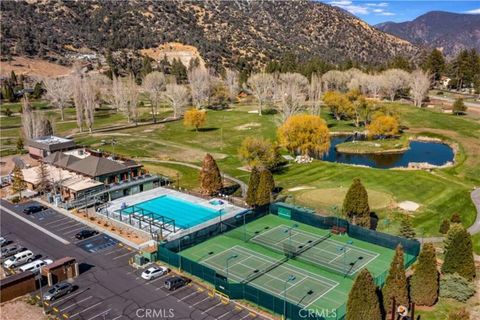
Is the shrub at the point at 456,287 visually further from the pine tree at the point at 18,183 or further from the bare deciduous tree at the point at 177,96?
the bare deciduous tree at the point at 177,96

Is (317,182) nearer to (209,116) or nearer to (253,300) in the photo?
(253,300)

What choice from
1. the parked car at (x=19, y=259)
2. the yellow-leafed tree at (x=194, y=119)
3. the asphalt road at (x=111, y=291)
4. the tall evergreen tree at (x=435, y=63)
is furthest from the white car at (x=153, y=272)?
the tall evergreen tree at (x=435, y=63)

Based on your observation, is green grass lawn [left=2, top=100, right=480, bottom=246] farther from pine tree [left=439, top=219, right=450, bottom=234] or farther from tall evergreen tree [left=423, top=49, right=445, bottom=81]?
tall evergreen tree [left=423, top=49, right=445, bottom=81]

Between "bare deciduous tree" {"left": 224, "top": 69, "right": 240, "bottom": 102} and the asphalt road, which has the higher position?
"bare deciduous tree" {"left": 224, "top": 69, "right": 240, "bottom": 102}

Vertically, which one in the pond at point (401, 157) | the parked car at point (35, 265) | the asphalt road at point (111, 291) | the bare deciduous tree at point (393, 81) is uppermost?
the bare deciduous tree at point (393, 81)

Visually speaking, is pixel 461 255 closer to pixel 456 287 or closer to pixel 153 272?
pixel 456 287

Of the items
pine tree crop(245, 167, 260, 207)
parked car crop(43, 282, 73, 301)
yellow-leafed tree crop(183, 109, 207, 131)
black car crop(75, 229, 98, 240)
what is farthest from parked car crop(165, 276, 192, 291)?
yellow-leafed tree crop(183, 109, 207, 131)
